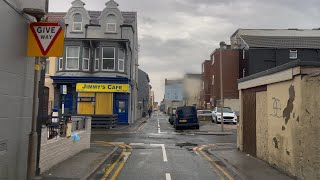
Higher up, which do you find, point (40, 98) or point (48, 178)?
point (40, 98)

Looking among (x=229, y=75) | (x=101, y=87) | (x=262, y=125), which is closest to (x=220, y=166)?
(x=262, y=125)

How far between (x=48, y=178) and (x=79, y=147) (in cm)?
571

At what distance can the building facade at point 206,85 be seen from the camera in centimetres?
6662

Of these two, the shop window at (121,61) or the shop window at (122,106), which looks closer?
the shop window at (121,61)

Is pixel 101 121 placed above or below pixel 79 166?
above

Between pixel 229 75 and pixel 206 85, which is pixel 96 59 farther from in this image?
pixel 206 85

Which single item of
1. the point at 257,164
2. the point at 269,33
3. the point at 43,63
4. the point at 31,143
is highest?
A: the point at 269,33

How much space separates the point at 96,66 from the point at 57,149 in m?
25.3

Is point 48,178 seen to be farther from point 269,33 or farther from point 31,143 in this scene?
point 269,33

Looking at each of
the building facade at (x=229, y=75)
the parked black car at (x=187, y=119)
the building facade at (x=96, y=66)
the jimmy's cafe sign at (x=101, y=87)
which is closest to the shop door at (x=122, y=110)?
the building facade at (x=96, y=66)

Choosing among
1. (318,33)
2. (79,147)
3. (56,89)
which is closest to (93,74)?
(56,89)

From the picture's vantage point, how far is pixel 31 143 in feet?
27.6

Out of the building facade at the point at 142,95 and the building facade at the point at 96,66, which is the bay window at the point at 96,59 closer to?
the building facade at the point at 96,66

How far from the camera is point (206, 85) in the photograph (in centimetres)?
6969
